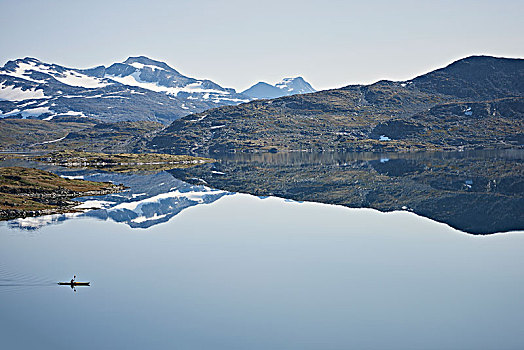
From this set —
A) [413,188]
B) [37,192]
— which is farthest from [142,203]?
[413,188]

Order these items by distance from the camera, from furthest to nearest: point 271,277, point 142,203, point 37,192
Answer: point 142,203 → point 37,192 → point 271,277

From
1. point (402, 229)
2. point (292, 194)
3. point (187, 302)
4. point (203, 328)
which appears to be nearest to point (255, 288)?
point (187, 302)

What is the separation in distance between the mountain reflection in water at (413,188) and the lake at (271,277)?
110cm

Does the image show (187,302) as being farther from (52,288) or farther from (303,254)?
(303,254)

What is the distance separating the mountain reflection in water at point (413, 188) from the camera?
76062 millimetres

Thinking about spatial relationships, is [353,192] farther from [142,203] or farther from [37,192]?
[37,192]

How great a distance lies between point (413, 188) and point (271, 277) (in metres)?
77.3

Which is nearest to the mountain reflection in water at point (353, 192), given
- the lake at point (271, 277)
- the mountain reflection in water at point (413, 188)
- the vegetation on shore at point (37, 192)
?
the mountain reflection in water at point (413, 188)

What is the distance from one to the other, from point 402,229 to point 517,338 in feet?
118

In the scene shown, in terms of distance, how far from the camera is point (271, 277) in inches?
1736

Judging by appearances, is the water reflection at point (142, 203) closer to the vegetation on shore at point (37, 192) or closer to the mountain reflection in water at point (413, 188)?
the vegetation on shore at point (37, 192)

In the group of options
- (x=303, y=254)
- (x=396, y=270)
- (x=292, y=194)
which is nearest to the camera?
(x=396, y=270)

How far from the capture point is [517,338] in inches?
1185

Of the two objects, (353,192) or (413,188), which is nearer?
(353,192)
